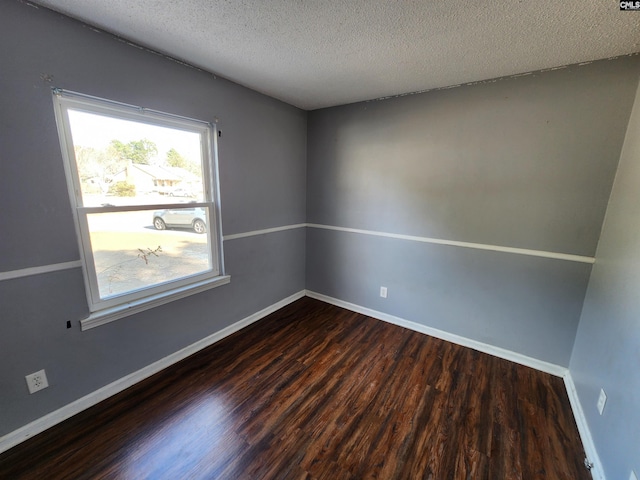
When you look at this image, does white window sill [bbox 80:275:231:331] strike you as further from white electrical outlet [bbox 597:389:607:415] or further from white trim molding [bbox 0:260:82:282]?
white electrical outlet [bbox 597:389:607:415]

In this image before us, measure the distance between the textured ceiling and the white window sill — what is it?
1.78 meters

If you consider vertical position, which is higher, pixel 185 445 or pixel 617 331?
pixel 617 331

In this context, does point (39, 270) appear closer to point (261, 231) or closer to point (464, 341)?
point (261, 231)

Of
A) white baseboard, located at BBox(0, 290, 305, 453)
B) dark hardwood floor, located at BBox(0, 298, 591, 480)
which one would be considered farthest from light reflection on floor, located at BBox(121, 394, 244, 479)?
white baseboard, located at BBox(0, 290, 305, 453)

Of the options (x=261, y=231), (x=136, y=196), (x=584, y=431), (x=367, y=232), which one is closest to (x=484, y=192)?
(x=367, y=232)

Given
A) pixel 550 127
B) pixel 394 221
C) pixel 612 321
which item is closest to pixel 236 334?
pixel 394 221

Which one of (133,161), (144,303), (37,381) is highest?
(133,161)

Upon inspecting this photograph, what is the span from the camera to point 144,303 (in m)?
1.94

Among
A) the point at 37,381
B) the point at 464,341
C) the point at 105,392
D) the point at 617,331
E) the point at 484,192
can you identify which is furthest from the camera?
the point at 464,341

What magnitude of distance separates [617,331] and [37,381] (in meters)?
3.33

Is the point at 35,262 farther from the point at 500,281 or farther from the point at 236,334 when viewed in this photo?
the point at 500,281

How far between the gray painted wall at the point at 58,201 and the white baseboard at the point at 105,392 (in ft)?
0.14

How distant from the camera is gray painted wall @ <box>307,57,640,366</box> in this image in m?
1.91

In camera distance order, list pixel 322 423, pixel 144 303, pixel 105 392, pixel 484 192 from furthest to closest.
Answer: pixel 484 192
pixel 144 303
pixel 105 392
pixel 322 423
